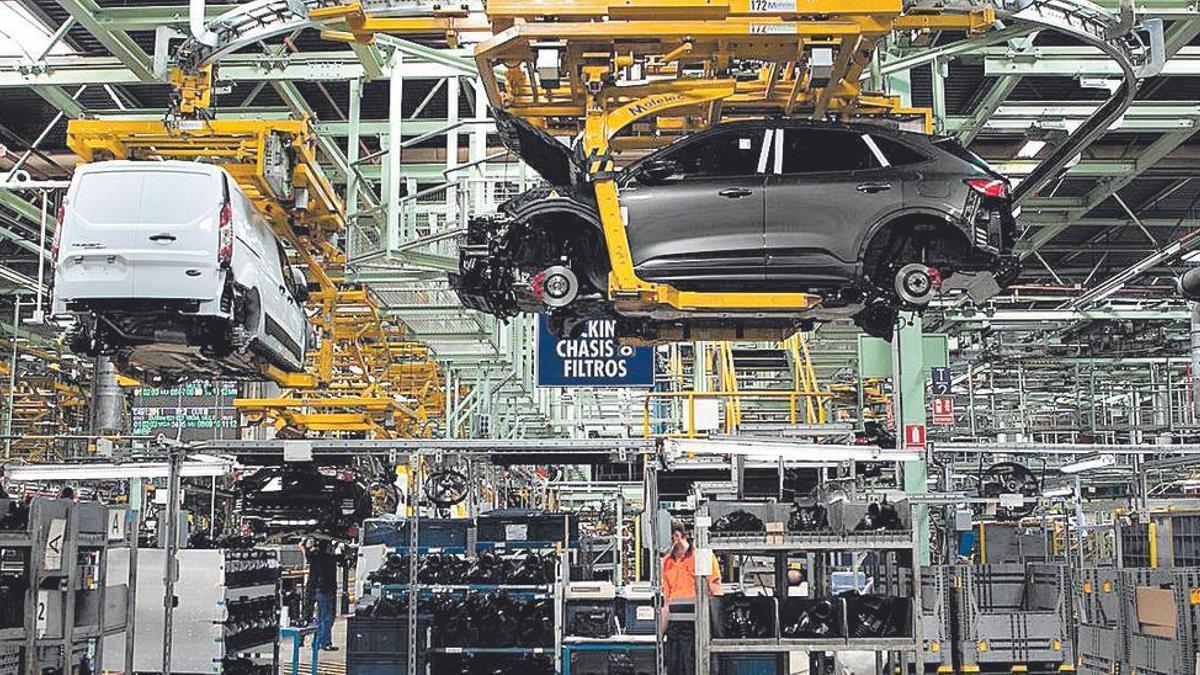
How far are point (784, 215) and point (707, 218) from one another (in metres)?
0.52

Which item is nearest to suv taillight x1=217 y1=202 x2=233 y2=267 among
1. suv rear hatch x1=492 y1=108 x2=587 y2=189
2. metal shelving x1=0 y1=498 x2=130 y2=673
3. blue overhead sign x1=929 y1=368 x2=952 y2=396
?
metal shelving x1=0 y1=498 x2=130 y2=673

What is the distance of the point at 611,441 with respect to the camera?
34.9ft

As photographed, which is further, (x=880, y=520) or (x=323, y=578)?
(x=323, y=578)

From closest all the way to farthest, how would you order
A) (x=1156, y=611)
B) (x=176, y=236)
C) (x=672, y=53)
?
(x=672, y=53) → (x=176, y=236) → (x=1156, y=611)

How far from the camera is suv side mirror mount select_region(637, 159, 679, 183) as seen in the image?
28.3ft

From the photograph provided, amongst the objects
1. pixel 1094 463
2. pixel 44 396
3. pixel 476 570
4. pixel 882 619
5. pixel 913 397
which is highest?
pixel 44 396

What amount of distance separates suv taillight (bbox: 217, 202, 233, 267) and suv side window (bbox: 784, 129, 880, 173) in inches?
154

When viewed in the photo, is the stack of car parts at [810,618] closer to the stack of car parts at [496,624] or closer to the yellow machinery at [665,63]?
the yellow machinery at [665,63]

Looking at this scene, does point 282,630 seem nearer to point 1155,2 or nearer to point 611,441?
point 611,441

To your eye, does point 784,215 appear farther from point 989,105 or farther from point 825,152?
point 989,105

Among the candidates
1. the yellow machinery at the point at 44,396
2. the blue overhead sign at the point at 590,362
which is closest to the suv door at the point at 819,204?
the blue overhead sign at the point at 590,362

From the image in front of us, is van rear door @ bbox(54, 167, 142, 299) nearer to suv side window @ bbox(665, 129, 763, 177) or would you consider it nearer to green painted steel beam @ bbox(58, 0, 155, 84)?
green painted steel beam @ bbox(58, 0, 155, 84)

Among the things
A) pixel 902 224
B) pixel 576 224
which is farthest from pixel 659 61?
pixel 902 224

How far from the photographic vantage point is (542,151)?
8539mm
